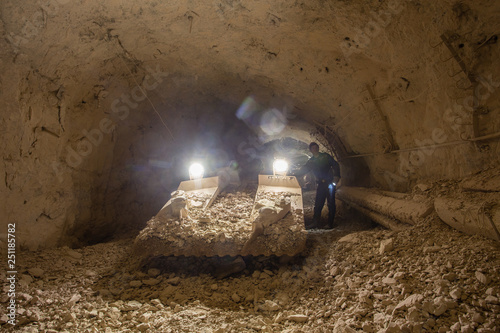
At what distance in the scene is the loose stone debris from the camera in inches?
66.3

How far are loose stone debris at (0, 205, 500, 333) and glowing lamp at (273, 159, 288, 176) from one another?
1.90 metres

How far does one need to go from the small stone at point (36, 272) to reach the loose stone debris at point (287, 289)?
0.02 meters

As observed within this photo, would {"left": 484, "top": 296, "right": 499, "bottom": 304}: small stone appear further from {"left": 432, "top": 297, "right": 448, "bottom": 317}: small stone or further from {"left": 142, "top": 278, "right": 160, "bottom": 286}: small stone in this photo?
{"left": 142, "top": 278, "right": 160, "bottom": 286}: small stone

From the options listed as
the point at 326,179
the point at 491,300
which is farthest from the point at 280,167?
the point at 491,300

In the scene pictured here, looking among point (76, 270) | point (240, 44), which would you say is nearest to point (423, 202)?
point (240, 44)

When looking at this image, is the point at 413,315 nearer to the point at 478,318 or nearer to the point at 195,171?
the point at 478,318

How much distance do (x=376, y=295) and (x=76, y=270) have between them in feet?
11.4

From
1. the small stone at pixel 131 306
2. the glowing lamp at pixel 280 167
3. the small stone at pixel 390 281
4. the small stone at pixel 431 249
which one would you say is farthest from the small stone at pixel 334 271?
the glowing lamp at pixel 280 167

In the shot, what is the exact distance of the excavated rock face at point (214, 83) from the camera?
2.62m

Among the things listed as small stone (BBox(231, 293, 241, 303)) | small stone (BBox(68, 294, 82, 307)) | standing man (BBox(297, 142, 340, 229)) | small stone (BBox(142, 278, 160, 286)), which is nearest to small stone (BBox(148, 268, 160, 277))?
small stone (BBox(142, 278, 160, 286))

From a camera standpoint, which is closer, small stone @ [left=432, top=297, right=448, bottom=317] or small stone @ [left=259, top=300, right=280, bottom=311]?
small stone @ [left=432, top=297, right=448, bottom=317]

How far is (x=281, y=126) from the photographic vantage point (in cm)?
733

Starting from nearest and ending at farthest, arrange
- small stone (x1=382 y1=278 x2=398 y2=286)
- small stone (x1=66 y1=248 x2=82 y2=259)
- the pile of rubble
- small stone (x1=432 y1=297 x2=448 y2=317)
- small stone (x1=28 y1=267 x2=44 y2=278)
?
small stone (x1=432 y1=297 x2=448 y2=317) < small stone (x1=382 y1=278 x2=398 y2=286) < small stone (x1=28 y1=267 x2=44 y2=278) < the pile of rubble < small stone (x1=66 y1=248 x2=82 y2=259)

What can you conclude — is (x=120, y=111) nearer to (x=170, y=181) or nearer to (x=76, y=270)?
(x=170, y=181)
